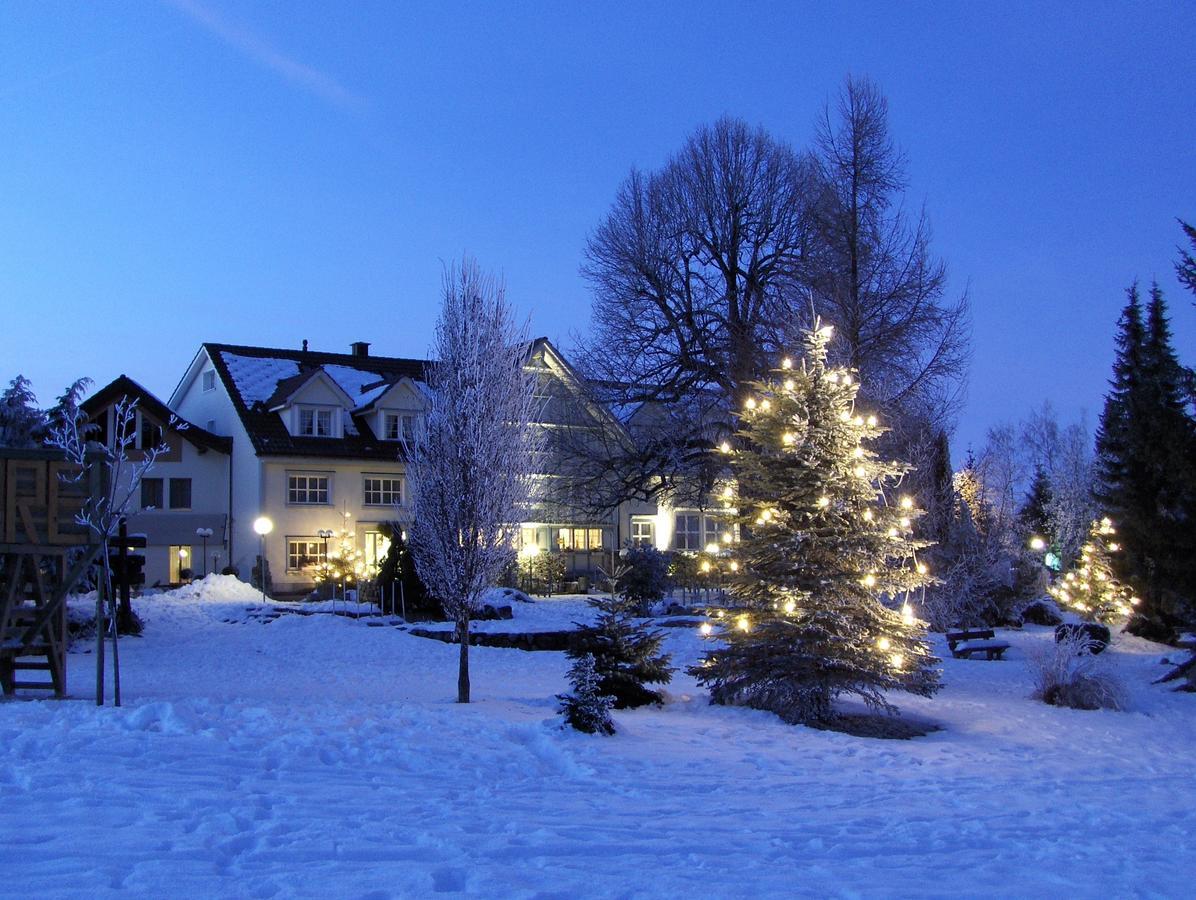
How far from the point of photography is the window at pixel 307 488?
35.5 m

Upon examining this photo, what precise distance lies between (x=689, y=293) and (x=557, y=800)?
21414mm

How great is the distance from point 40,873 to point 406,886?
1.80 m

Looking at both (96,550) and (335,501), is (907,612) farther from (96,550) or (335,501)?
(335,501)

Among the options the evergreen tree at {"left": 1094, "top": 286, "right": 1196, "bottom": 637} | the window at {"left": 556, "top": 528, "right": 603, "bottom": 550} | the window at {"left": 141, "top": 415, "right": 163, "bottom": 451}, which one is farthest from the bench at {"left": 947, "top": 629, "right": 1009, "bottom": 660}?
the window at {"left": 141, "top": 415, "right": 163, "bottom": 451}

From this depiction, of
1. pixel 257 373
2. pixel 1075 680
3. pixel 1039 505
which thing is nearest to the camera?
pixel 1075 680

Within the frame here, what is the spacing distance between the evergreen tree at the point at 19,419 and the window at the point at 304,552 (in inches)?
449

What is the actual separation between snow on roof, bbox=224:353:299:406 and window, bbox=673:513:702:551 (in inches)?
652

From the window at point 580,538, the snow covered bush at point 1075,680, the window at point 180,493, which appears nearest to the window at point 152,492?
the window at point 180,493

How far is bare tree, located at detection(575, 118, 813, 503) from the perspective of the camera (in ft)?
89.4

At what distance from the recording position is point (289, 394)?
35719mm

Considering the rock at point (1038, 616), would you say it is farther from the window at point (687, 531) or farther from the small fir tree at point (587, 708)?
the small fir tree at point (587, 708)

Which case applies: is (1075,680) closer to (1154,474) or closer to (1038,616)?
(1154,474)

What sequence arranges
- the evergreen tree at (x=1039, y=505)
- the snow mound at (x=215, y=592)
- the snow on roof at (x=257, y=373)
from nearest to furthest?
the snow mound at (x=215, y=592) → the snow on roof at (x=257, y=373) → the evergreen tree at (x=1039, y=505)

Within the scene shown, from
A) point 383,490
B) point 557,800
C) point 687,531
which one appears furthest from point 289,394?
point 557,800
